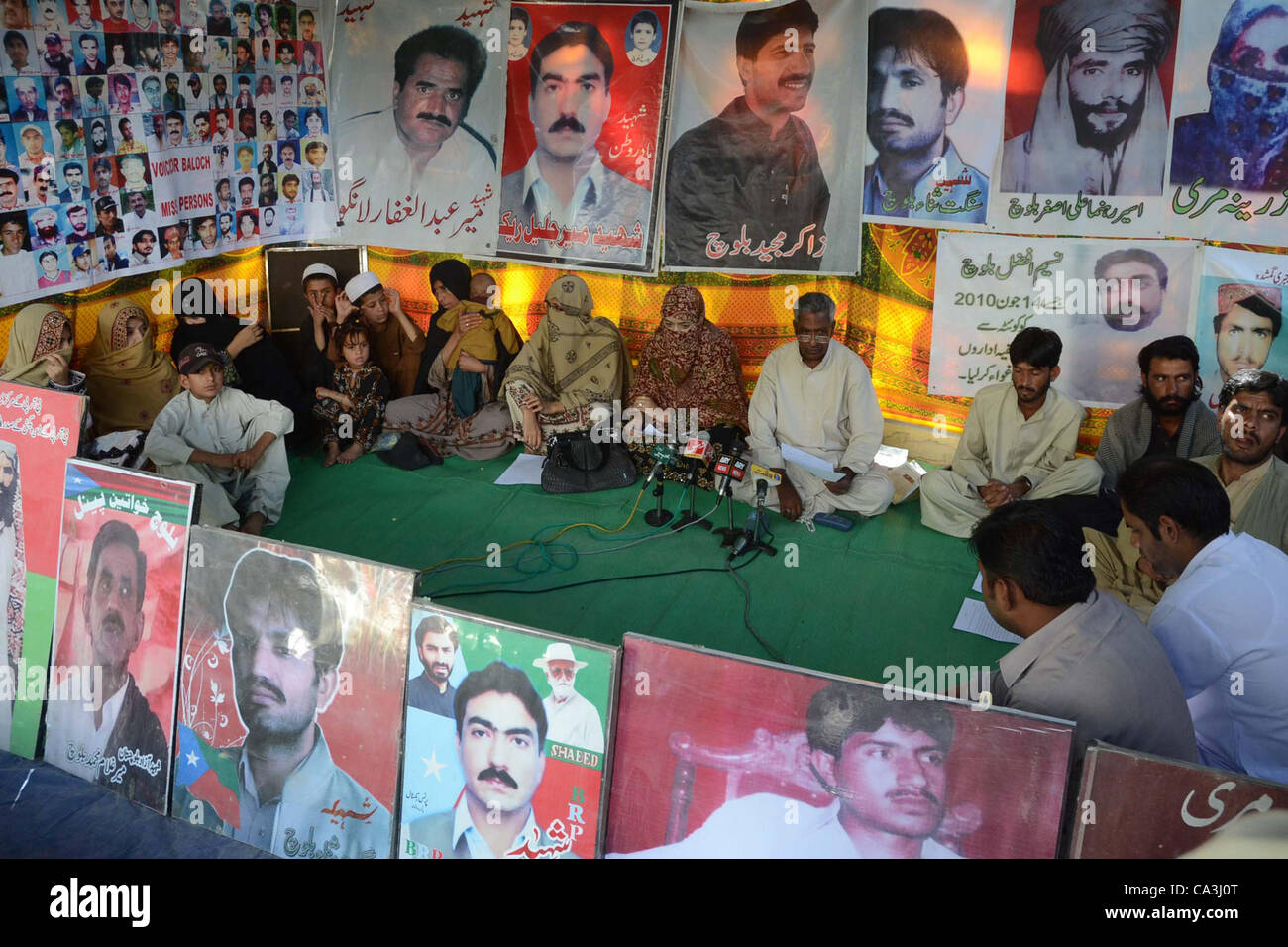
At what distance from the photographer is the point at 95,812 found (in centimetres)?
318

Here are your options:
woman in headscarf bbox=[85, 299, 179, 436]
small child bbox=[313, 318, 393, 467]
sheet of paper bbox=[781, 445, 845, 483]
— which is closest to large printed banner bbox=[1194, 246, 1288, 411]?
sheet of paper bbox=[781, 445, 845, 483]

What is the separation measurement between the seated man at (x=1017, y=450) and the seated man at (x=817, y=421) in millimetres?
347

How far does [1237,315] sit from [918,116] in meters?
1.94

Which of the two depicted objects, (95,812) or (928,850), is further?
(95,812)

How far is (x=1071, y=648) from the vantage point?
2.42 metres

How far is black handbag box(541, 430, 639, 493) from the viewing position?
5617 mm

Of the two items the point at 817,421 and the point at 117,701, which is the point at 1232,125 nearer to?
the point at 817,421

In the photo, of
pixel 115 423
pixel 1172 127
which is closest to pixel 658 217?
pixel 1172 127

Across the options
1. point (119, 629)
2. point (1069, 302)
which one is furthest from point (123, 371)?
point (1069, 302)

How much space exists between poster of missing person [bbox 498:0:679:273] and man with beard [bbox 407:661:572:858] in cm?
395

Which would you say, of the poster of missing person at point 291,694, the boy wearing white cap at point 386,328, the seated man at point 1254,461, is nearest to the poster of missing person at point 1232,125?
the seated man at point 1254,461

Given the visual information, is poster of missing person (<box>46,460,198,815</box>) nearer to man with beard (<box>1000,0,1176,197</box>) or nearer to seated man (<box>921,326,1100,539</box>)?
seated man (<box>921,326,1100,539</box>)

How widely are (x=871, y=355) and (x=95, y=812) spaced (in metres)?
4.68
